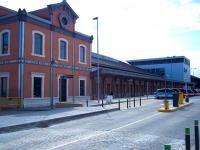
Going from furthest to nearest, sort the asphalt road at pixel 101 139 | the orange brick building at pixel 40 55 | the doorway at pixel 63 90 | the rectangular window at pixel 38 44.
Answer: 1. the doorway at pixel 63 90
2. the rectangular window at pixel 38 44
3. the orange brick building at pixel 40 55
4. the asphalt road at pixel 101 139

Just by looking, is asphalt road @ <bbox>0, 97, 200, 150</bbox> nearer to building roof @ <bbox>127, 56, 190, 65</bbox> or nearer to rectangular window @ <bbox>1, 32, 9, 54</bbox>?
rectangular window @ <bbox>1, 32, 9, 54</bbox>

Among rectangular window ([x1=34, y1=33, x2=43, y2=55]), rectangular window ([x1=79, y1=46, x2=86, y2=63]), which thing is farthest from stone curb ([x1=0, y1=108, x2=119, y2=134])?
rectangular window ([x1=79, y1=46, x2=86, y2=63])

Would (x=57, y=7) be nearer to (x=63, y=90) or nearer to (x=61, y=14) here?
(x=61, y=14)

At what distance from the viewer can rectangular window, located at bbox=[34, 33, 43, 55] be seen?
28.7m

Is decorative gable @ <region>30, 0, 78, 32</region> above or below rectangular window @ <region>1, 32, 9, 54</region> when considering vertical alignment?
above

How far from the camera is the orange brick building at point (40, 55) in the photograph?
27.0 meters

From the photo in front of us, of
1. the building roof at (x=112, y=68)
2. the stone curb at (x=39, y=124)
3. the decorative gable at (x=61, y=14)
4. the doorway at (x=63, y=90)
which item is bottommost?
the stone curb at (x=39, y=124)

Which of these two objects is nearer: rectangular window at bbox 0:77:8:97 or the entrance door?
rectangular window at bbox 0:77:8:97

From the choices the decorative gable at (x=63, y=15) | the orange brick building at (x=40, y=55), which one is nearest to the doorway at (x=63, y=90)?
the orange brick building at (x=40, y=55)

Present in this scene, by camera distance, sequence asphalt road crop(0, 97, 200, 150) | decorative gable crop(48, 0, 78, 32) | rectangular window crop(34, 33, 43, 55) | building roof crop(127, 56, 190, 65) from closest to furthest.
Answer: asphalt road crop(0, 97, 200, 150)
rectangular window crop(34, 33, 43, 55)
decorative gable crop(48, 0, 78, 32)
building roof crop(127, 56, 190, 65)

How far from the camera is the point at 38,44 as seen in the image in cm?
2922

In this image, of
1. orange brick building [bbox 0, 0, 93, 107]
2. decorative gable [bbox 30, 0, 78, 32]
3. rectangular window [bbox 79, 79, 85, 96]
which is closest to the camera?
orange brick building [bbox 0, 0, 93, 107]

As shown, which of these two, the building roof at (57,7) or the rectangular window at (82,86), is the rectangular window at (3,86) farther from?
the rectangular window at (82,86)

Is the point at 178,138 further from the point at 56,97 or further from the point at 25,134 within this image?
the point at 56,97
